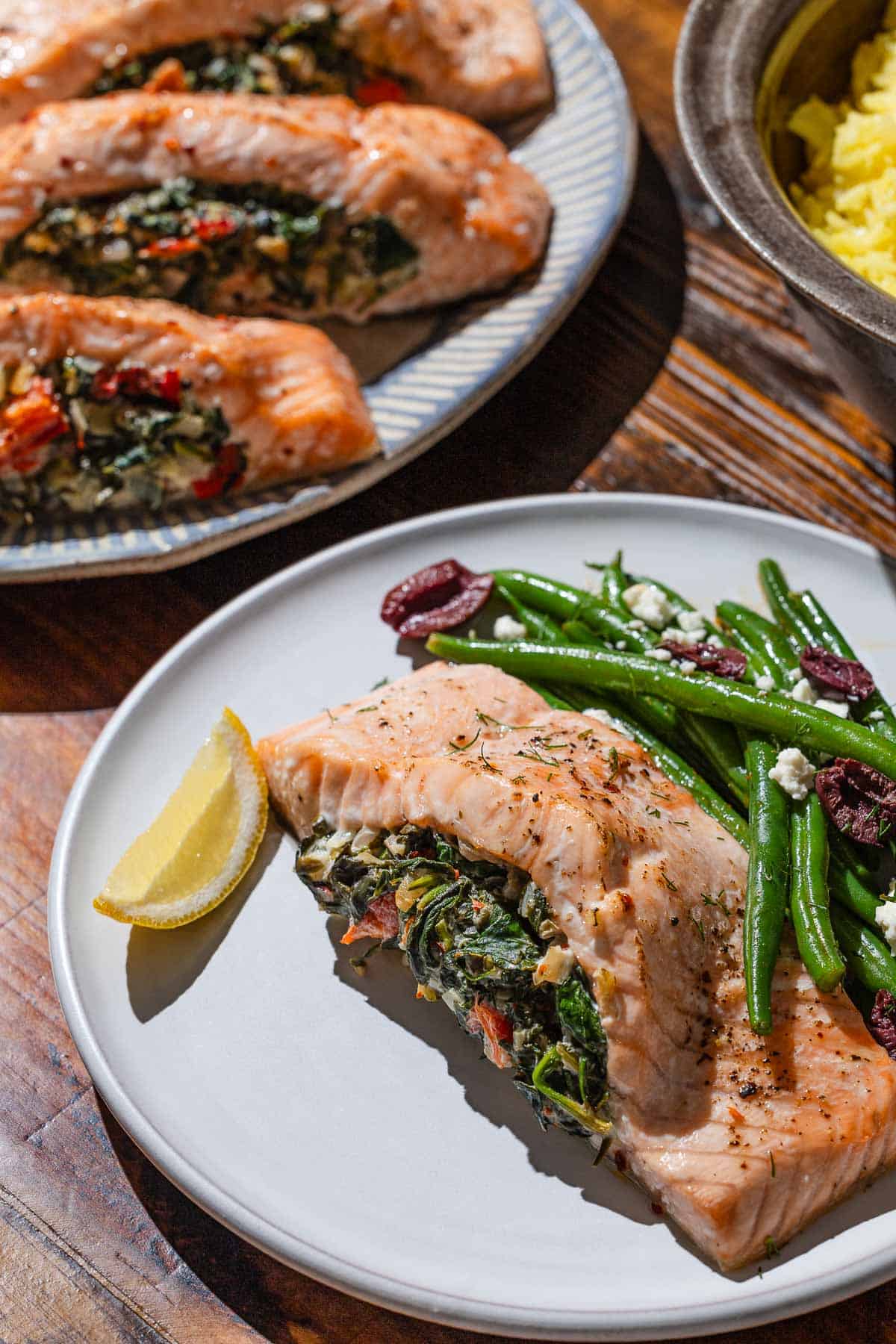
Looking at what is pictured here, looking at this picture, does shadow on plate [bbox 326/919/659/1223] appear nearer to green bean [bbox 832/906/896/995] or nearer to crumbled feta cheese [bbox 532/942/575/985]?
crumbled feta cheese [bbox 532/942/575/985]

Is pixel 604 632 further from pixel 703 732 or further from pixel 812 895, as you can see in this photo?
pixel 812 895

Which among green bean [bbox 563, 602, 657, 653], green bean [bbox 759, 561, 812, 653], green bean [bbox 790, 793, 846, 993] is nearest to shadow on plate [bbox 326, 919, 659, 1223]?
green bean [bbox 790, 793, 846, 993]

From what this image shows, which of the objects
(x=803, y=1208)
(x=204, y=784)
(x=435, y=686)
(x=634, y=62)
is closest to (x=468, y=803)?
(x=435, y=686)

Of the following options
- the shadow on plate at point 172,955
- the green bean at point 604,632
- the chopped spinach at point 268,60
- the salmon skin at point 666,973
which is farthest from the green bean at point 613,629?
the chopped spinach at point 268,60

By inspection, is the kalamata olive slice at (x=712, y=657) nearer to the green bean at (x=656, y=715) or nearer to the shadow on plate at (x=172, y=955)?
the green bean at (x=656, y=715)

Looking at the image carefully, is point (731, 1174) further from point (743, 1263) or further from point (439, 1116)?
point (439, 1116)

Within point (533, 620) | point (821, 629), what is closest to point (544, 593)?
point (533, 620)
